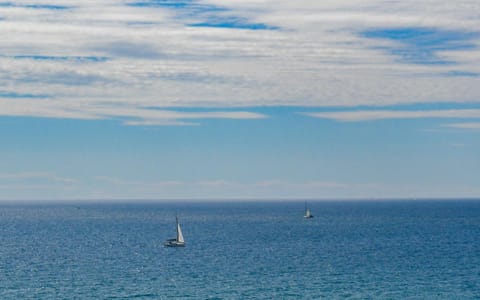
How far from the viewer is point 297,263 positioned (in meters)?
112

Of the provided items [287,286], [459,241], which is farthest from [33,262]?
[459,241]

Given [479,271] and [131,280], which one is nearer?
[131,280]

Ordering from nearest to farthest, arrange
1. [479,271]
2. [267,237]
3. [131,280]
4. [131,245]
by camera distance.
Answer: [131,280]
[479,271]
[131,245]
[267,237]

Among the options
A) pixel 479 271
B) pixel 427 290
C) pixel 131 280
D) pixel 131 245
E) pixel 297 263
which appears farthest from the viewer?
pixel 131 245

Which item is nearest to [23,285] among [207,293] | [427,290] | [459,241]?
[207,293]

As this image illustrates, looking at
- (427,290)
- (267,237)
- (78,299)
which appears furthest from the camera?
(267,237)

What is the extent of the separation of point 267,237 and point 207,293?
89.3 meters

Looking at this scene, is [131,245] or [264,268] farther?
[131,245]

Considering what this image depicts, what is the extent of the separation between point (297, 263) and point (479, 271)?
2788cm

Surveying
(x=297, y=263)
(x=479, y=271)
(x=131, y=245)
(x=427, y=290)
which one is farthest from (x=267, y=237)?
(x=427, y=290)

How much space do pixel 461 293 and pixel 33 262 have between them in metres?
69.2

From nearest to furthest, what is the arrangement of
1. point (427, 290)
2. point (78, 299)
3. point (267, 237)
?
1. point (78, 299)
2. point (427, 290)
3. point (267, 237)

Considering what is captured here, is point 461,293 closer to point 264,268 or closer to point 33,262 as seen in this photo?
point 264,268

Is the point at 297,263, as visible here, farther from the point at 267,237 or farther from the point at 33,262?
the point at 267,237
